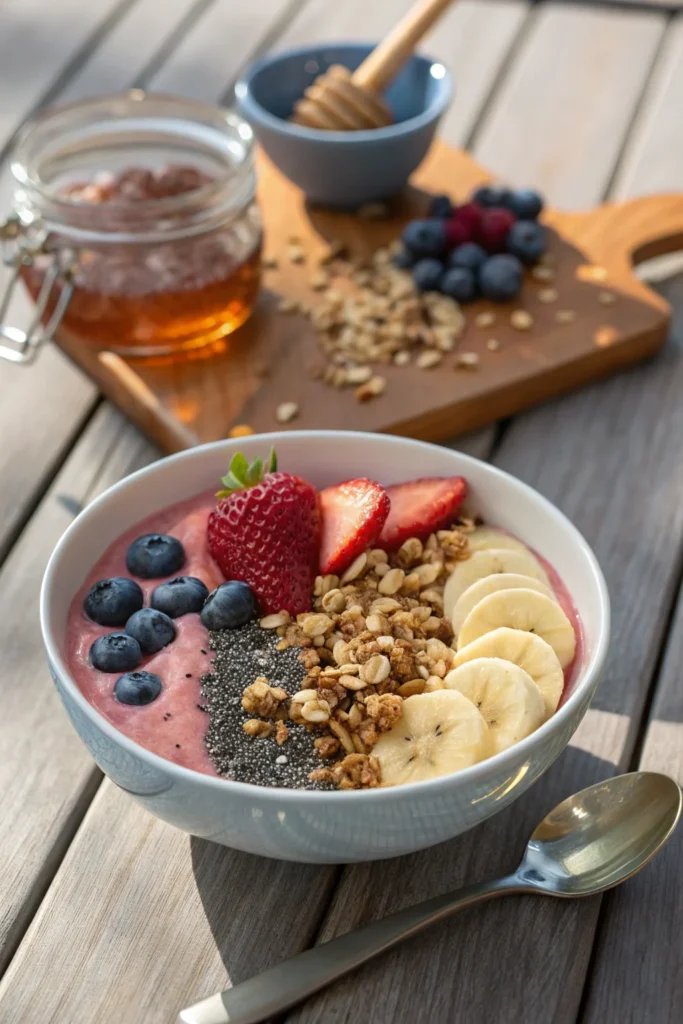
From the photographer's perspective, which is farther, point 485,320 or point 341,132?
point 341,132

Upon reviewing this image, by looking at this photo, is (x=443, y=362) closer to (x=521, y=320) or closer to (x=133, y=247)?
(x=521, y=320)

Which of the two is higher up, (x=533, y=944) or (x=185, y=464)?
(x=185, y=464)

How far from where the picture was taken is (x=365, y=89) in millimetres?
1810

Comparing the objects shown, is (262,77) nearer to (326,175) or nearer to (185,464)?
(326,175)

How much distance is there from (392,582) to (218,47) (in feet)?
5.31

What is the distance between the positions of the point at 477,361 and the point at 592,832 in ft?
2.47

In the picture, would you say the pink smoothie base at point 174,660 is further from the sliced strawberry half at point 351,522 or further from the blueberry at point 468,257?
the blueberry at point 468,257

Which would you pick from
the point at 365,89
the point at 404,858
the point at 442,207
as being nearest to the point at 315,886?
the point at 404,858

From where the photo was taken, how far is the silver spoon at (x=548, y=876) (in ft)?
2.90

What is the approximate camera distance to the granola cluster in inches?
36.9

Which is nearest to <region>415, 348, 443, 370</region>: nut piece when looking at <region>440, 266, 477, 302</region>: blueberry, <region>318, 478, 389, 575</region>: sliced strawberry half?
<region>440, 266, 477, 302</region>: blueberry

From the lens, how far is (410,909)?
94cm

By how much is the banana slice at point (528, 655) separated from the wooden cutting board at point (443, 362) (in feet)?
1.77

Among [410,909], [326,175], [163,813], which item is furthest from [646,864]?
[326,175]
